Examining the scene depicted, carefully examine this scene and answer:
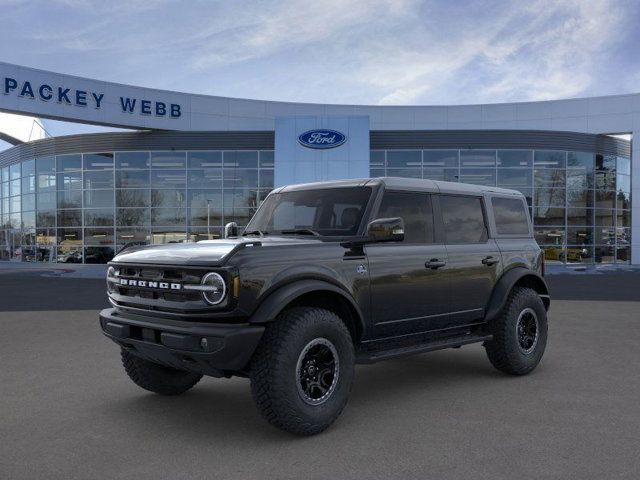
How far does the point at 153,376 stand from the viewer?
5141 millimetres

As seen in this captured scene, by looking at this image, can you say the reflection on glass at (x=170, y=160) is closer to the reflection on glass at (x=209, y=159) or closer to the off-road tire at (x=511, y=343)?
the reflection on glass at (x=209, y=159)

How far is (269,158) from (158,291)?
23.0 metres

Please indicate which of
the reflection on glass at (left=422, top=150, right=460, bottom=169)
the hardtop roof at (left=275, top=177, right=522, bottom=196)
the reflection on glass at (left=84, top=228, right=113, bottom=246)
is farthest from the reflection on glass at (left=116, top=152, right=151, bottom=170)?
the hardtop roof at (left=275, top=177, right=522, bottom=196)

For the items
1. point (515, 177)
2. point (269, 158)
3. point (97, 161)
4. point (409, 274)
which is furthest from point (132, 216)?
point (409, 274)

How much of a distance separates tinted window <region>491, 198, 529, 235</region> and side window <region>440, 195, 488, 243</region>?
Result: 0.99 ft

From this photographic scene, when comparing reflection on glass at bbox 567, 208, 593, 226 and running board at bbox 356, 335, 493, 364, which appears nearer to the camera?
running board at bbox 356, 335, 493, 364

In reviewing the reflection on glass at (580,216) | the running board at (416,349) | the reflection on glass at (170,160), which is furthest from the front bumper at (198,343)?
the reflection on glass at (580,216)

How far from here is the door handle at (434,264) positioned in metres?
5.15

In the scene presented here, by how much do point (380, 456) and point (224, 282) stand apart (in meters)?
1.59

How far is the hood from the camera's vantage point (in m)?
3.99

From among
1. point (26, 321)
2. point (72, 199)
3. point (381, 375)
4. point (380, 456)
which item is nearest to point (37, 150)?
point (72, 199)

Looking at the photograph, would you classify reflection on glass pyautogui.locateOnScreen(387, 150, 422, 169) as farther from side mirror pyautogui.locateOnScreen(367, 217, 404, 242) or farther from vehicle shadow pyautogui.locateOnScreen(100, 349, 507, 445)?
side mirror pyautogui.locateOnScreen(367, 217, 404, 242)

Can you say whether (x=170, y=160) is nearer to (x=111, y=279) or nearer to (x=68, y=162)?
(x=68, y=162)

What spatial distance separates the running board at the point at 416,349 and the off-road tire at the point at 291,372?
15.9 inches
